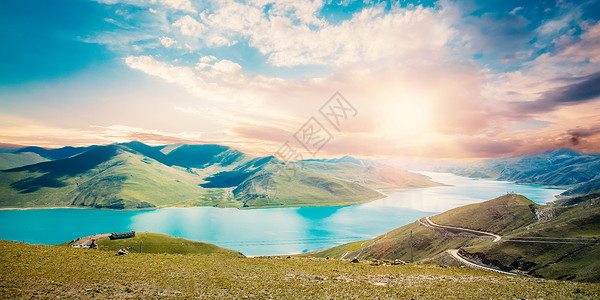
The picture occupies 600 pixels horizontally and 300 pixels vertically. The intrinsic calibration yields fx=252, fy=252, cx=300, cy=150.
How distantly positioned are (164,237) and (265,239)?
121457 mm

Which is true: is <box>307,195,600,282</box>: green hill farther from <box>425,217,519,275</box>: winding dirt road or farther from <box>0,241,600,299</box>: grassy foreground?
<box>0,241,600,299</box>: grassy foreground

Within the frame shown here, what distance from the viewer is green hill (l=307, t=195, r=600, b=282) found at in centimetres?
5762

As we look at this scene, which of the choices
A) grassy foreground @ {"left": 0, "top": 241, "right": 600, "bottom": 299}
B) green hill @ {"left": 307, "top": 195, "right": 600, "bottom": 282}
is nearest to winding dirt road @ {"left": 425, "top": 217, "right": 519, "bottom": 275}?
green hill @ {"left": 307, "top": 195, "right": 600, "bottom": 282}

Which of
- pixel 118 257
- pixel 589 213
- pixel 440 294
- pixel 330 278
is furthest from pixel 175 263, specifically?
pixel 589 213

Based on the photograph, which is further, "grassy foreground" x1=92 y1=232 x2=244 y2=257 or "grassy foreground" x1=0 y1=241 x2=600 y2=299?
"grassy foreground" x1=92 y1=232 x2=244 y2=257

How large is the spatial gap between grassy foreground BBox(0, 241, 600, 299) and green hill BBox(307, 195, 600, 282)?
35138 mm

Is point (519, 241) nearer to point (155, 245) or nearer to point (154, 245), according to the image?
point (155, 245)

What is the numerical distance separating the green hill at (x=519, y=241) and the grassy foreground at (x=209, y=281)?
35.1 metres

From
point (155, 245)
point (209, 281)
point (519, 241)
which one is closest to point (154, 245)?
point (155, 245)

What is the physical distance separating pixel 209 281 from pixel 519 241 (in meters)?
85.7

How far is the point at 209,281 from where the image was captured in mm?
28391

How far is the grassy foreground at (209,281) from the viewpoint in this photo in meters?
23.3

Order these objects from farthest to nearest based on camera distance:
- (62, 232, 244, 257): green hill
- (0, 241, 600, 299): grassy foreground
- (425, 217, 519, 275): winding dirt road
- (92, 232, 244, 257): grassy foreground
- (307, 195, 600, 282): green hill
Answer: (92, 232, 244, 257): grassy foreground
(62, 232, 244, 257): green hill
(425, 217, 519, 275): winding dirt road
(307, 195, 600, 282): green hill
(0, 241, 600, 299): grassy foreground

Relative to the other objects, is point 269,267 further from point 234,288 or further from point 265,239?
point 265,239
